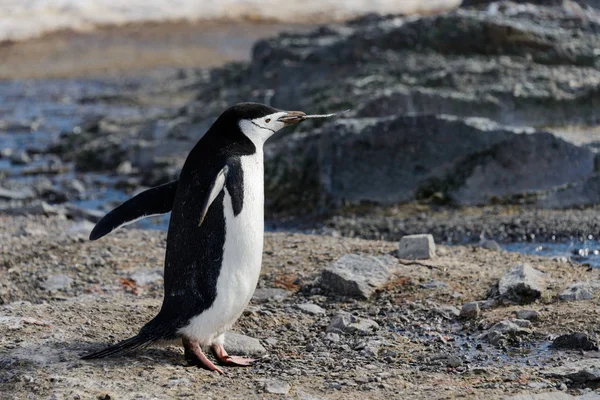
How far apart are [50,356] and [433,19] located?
10834mm

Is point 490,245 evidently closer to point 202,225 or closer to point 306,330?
point 306,330

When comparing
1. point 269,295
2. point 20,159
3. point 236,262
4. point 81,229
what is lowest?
point 20,159

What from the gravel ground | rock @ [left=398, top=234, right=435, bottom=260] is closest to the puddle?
the gravel ground

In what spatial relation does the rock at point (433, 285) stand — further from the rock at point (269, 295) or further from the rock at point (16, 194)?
the rock at point (16, 194)

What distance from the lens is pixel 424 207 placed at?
30.2 feet

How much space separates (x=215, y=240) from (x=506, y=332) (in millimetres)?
1543

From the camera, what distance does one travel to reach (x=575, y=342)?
467cm

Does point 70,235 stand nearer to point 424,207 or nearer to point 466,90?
point 424,207

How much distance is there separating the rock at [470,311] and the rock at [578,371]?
0.93m

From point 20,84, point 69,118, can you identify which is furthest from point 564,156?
point 20,84

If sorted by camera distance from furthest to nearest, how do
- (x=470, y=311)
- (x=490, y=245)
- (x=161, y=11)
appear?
(x=161, y=11), (x=490, y=245), (x=470, y=311)

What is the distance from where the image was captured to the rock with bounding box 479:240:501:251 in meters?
7.40

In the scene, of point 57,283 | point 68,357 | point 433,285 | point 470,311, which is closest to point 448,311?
point 470,311

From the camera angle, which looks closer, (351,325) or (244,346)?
(244,346)
